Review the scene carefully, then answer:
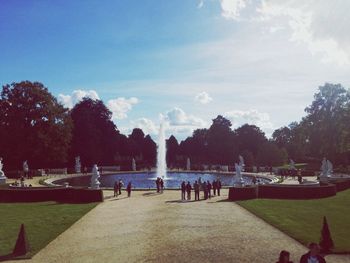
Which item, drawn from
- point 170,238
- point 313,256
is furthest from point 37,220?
point 313,256

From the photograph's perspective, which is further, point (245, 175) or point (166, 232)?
point (245, 175)

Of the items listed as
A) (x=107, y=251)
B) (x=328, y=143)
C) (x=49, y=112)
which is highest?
(x=49, y=112)

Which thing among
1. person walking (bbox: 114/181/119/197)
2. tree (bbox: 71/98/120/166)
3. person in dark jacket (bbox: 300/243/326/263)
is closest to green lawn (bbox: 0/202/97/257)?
person walking (bbox: 114/181/119/197)

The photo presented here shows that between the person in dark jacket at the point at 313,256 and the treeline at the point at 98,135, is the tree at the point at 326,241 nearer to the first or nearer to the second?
the person in dark jacket at the point at 313,256

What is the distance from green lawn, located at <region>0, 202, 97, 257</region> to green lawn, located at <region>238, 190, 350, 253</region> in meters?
10.7

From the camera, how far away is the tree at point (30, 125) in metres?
58.4

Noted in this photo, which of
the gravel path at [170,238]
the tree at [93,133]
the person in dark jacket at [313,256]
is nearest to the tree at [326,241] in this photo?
the gravel path at [170,238]

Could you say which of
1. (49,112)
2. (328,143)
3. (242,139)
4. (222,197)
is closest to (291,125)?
(242,139)

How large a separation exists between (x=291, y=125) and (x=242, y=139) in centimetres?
2770

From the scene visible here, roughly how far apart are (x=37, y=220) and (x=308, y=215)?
49.8ft

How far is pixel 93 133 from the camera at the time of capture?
3164 inches

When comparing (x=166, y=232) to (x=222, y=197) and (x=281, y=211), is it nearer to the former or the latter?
Result: (x=281, y=211)

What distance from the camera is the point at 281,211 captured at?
25.5m

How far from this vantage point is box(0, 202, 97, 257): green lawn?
17875 millimetres
